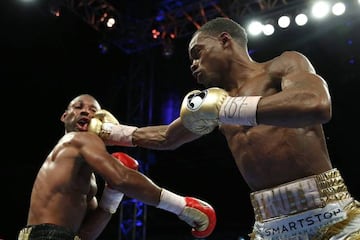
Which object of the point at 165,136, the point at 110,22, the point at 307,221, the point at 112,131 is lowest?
the point at 307,221

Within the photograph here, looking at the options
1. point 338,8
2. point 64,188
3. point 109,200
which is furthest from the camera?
point 338,8

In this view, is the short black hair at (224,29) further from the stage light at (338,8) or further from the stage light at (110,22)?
the stage light at (110,22)

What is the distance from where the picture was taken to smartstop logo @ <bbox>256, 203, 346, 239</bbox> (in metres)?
1.45

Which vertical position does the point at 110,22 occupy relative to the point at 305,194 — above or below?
above

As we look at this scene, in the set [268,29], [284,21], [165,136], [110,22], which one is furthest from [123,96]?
[165,136]

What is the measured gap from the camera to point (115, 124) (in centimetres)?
254

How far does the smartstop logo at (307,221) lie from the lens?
145cm

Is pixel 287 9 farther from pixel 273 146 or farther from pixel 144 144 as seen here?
pixel 273 146

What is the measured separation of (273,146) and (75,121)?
1618mm

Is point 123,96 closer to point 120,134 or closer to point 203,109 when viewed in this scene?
point 120,134

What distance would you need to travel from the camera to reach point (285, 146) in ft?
5.09

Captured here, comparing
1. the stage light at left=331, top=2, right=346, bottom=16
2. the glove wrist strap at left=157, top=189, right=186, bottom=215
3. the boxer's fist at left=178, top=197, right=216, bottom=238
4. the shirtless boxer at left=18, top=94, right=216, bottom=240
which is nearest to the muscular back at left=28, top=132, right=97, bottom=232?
the shirtless boxer at left=18, top=94, right=216, bottom=240

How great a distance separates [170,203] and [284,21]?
3335mm

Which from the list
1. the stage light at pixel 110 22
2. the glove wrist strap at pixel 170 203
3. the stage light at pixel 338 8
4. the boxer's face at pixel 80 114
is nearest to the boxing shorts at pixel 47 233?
the glove wrist strap at pixel 170 203
